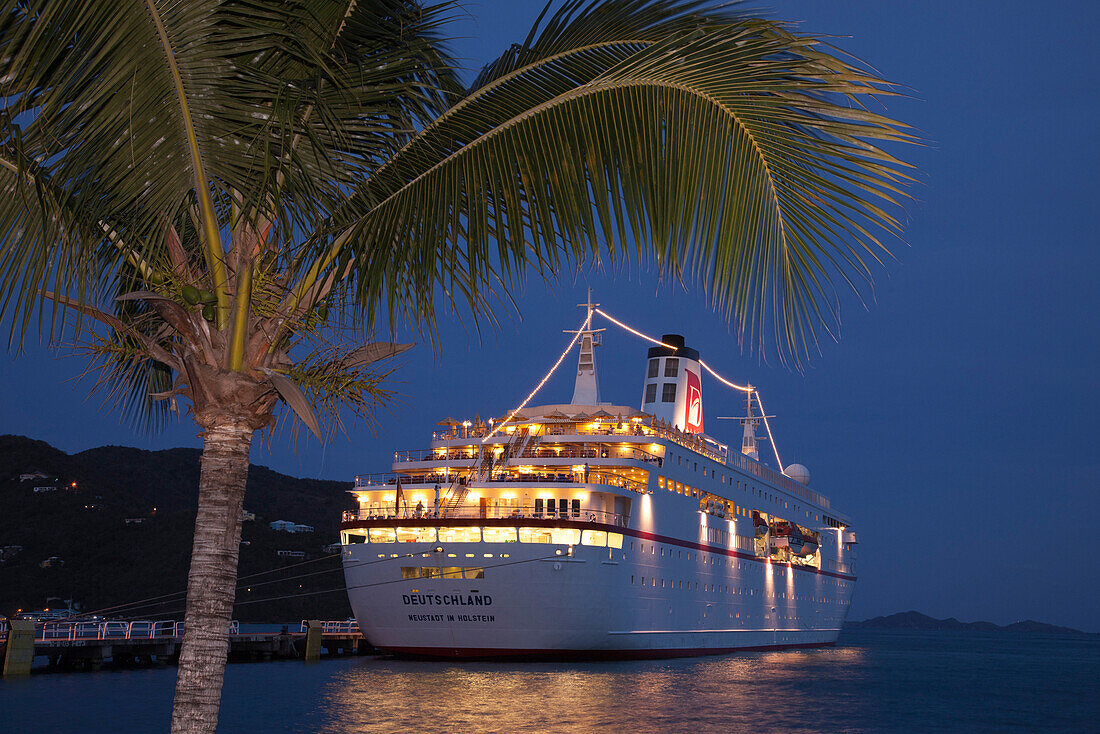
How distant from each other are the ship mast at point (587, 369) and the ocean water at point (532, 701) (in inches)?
529

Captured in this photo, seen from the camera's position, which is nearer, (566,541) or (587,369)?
(566,541)

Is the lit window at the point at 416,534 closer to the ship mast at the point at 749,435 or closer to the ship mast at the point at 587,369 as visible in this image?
the ship mast at the point at 587,369

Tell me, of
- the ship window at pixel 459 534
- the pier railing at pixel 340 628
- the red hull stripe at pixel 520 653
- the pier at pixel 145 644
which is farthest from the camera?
the pier railing at pixel 340 628

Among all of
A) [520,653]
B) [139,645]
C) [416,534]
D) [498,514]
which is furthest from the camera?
[139,645]

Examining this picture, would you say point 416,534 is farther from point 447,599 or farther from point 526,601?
point 526,601

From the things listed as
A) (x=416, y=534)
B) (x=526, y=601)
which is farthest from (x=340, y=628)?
(x=526, y=601)

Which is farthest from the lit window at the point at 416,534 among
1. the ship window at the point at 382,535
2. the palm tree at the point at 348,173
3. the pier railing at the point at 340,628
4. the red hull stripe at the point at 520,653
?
the palm tree at the point at 348,173

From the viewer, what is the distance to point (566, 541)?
30609 mm

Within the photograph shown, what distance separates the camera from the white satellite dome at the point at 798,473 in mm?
63031

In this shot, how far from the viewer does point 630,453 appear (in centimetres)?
3584

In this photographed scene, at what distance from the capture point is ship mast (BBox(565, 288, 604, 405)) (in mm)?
45656

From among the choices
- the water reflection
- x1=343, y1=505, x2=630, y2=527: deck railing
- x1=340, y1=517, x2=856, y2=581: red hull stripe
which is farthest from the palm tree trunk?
x1=343, y1=505, x2=630, y2=527: deck railing

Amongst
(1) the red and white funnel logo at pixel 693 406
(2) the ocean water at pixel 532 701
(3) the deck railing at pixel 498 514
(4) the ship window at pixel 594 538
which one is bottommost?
(2) the ocean water at pixel 532 701

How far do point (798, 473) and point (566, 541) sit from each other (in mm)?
36165
